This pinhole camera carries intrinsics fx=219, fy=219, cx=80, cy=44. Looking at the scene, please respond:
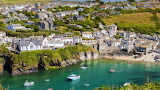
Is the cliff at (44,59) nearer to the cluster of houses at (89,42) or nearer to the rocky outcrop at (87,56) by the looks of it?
the rocky outcrop at (87,56)

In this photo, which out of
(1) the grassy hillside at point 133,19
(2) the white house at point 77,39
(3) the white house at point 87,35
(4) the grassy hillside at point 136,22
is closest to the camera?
(2) the white house at point 77,39

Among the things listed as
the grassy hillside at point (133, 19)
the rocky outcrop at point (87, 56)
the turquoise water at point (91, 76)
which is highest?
the grassy hillside at point (133, 19)

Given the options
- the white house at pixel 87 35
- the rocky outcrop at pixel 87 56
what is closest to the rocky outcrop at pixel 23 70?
the rocky outcrop at pixel 87 56

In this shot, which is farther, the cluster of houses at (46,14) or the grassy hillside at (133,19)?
the grassy hillside at (133,19)

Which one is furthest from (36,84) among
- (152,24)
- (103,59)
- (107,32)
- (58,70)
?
(152,24)

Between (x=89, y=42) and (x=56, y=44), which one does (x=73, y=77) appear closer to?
(x=56, y=44)

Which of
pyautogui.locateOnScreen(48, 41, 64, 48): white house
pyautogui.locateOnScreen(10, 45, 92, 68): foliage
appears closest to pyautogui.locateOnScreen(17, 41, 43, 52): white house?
pyautogui.locateOnScreen(10, 45, 92, 68): foliage

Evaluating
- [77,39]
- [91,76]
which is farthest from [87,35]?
[91,76]
